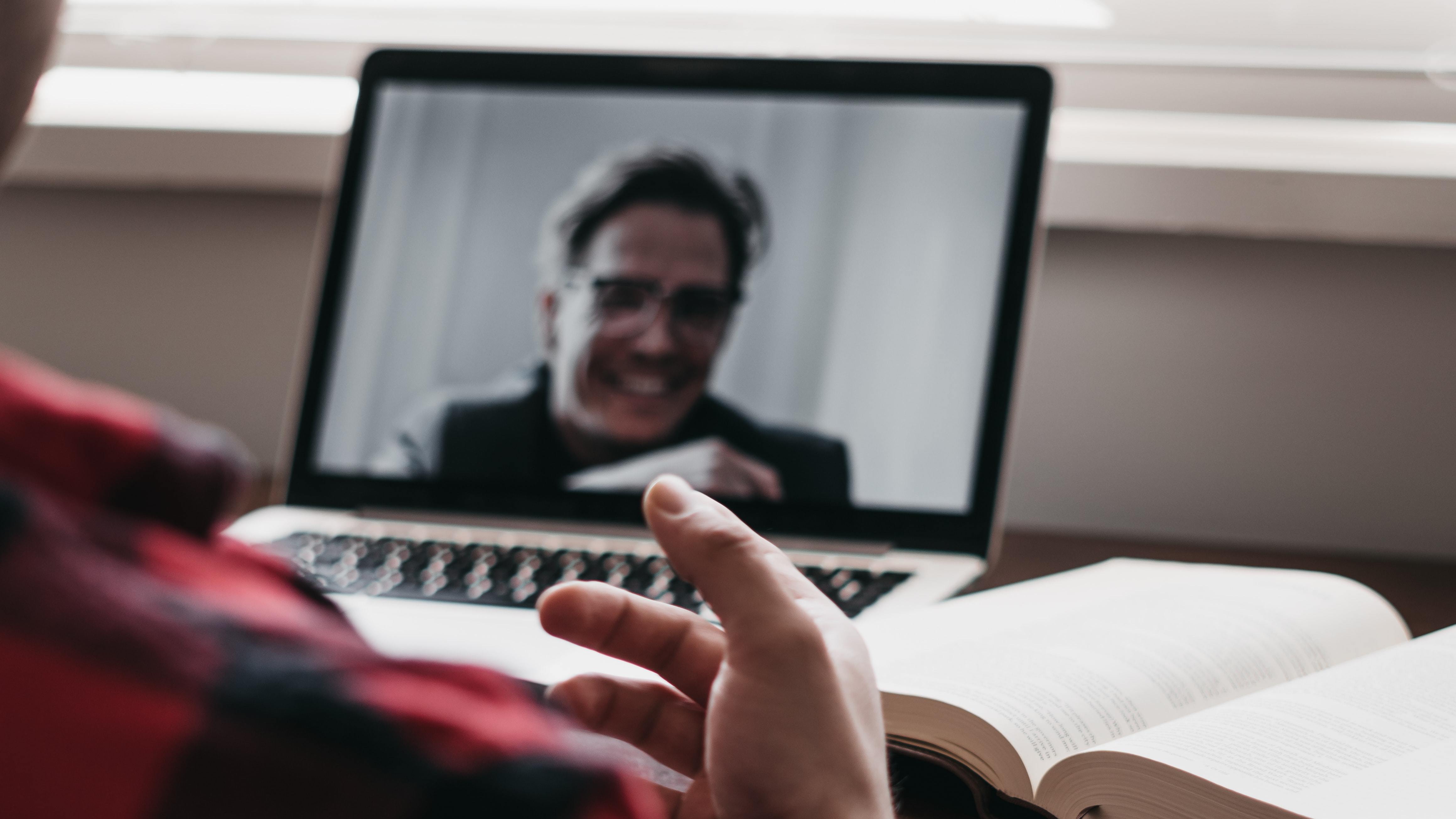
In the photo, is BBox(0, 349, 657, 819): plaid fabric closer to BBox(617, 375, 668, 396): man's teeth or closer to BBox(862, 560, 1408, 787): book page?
BBox(862, 560, 1408, 787): book page

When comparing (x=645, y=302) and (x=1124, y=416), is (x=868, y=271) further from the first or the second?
(x=1124, y=416)

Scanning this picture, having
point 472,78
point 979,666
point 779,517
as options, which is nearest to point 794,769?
point 979,666

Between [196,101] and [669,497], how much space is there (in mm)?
992

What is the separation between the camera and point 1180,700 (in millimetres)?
422

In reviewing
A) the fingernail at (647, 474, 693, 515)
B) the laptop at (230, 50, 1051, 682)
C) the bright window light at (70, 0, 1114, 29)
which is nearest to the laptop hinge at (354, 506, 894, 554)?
the laptop at (230, 50, 1051, 682)

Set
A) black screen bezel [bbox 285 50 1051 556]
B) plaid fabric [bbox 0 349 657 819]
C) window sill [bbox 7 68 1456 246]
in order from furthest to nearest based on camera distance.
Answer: window sill [bbox 7 68 1456 246] < black screen bezel [bbox 285 50 1051 556] < plaid fabric [bbox 0 349 657 819]

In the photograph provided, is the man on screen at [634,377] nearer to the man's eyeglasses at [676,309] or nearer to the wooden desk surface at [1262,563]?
the man's eyeglasses at [676,309]

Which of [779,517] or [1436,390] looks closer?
[779,517]

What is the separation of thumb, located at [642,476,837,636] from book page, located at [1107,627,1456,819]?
144 mm

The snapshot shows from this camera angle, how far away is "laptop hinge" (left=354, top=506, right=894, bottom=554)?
2.26ft

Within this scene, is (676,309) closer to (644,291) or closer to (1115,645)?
(644,291)

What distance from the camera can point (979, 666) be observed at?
0.42 m

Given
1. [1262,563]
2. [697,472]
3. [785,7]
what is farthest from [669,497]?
[785,7]

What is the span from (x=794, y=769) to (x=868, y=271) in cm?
51
